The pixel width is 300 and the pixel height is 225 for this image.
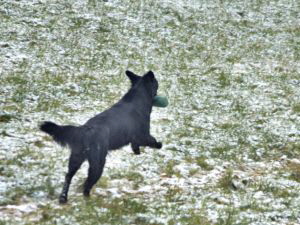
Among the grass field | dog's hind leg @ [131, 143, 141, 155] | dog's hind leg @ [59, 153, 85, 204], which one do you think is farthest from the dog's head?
dog's hind leg @ [59, 153, 85, 204]

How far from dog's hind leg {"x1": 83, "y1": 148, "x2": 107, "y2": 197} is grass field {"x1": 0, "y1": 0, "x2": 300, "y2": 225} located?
0.27 m

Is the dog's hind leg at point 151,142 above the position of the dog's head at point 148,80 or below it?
below

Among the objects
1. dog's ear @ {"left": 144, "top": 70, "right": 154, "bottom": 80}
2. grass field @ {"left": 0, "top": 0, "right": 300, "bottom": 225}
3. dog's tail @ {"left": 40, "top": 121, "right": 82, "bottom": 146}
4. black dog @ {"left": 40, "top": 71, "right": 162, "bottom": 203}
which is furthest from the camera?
dog's ear @ {"left": 144, "top": 70, "right": 154, "bottom": 80}

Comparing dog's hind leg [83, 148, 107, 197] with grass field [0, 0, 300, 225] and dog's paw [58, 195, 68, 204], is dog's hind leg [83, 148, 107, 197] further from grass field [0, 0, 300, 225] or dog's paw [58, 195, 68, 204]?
dog's paw [58, 195, 68, 204]

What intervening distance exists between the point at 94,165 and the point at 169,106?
715 centimetres

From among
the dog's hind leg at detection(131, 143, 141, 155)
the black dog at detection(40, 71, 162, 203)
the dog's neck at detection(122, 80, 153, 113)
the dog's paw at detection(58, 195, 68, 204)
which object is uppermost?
the dog's neck at detection(122, 80, 153, 113)

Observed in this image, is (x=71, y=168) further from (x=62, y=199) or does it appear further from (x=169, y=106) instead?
(x=169, y=106)

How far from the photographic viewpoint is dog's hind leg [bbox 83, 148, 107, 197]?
662 cm

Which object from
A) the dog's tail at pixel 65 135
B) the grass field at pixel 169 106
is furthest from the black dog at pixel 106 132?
the grass field at pixel 169 106

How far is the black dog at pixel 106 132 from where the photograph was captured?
654 centimetres

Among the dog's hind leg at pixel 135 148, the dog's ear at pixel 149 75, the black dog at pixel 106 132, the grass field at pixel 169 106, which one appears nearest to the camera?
the black dog at pixel 106 132

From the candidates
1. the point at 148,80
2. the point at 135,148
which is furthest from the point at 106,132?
the point at 148,80

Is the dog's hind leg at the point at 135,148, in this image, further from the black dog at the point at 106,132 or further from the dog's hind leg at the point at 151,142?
the dog's hind leg at the point at 151,142

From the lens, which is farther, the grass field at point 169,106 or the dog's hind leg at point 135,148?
the dog's hind leg at point 135,148
